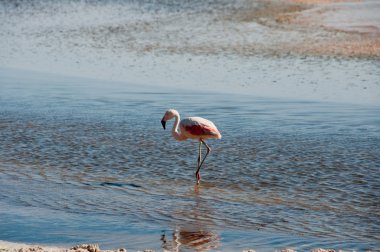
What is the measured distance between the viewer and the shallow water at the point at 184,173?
798 cm

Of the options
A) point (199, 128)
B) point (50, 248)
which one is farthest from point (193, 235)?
point (199, 128)

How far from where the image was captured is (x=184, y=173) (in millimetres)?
10672

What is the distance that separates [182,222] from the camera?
8367mm

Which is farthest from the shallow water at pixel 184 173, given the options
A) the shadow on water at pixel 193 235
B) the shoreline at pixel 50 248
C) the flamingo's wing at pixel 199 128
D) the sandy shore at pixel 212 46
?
the sandy shore at pixel 212 46

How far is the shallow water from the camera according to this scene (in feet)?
26.2

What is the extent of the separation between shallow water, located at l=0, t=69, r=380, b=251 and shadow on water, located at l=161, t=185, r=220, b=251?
0.02m

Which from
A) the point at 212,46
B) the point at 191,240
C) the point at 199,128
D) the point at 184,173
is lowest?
the point at 191,240

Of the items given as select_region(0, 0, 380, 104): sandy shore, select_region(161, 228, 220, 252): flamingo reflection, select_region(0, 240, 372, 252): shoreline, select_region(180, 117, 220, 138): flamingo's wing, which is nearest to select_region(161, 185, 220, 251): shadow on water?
select_region(161, 228, 220, 252): flamingo reflection

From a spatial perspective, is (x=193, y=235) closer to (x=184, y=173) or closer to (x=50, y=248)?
(x=50, y=248)

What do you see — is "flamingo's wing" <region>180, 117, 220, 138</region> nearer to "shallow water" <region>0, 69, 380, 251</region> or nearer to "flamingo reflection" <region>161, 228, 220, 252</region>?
"shallow water" <region>0, 69, 380, 251</region>

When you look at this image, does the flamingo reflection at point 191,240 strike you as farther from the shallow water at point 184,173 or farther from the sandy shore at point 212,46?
the sandy shore at point 212,46

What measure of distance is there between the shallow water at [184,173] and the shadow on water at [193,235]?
18mm

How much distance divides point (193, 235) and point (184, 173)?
2.80m

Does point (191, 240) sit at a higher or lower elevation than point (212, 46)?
lower
